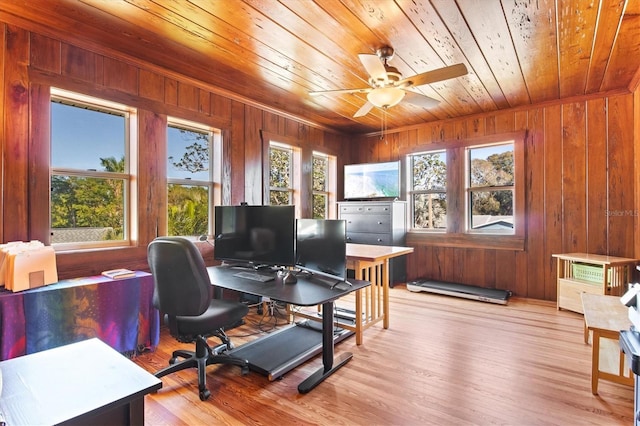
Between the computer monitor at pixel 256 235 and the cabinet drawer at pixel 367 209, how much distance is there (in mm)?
2556

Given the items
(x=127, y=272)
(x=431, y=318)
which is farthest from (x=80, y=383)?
(x=431, y=318)

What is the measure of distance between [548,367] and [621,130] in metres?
3.09

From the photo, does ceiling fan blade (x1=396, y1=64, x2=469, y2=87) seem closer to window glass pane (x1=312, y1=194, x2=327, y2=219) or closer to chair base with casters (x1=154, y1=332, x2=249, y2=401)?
chair base with casters (x1=154, y1=332, x2=249, y2=401)

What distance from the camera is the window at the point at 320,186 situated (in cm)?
532

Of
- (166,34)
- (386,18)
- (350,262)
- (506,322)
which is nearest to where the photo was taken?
(386,18)

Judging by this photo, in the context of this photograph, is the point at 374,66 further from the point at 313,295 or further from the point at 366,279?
the point at 366,279

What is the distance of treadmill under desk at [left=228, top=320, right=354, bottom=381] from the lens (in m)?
2.38

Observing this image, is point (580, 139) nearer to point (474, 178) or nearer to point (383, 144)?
point (474, 178)

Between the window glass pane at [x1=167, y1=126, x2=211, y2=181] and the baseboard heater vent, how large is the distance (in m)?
3.35

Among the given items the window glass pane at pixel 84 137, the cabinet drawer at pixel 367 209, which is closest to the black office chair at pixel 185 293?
the window glass pane at pixel 84 137

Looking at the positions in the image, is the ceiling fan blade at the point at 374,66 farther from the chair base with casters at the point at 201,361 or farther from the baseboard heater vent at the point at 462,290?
the baseboard heater vent at the point at 462,290

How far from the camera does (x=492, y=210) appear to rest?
4.64 meters

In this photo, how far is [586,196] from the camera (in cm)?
395

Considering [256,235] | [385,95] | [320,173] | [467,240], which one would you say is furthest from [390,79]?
[467,240]
